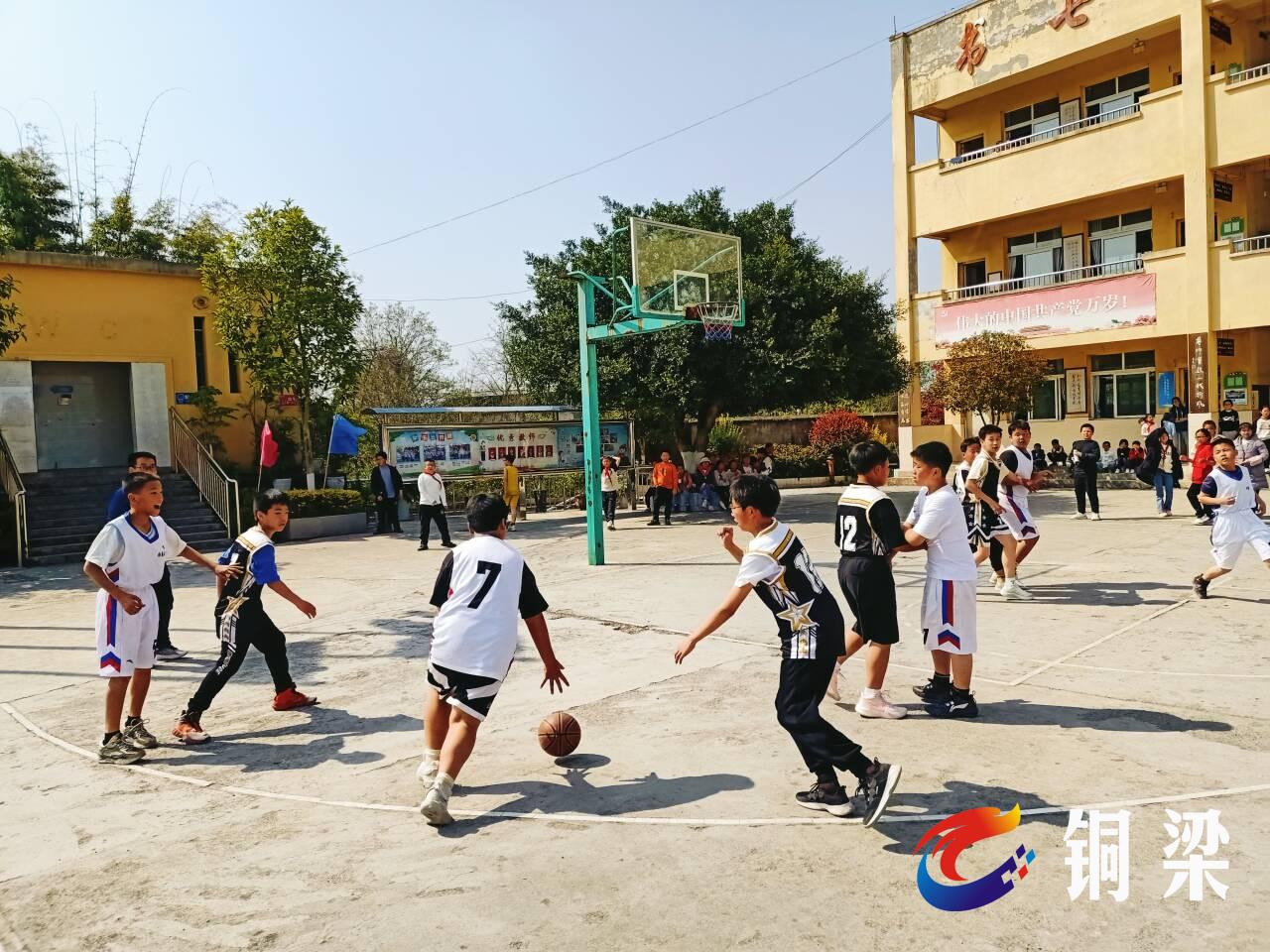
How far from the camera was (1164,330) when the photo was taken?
22375 millimetres

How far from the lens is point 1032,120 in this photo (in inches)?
1033

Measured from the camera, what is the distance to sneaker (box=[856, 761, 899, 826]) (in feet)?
14.1

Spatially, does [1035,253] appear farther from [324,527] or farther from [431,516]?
[324,527]

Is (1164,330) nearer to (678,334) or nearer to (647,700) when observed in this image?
(678,334)

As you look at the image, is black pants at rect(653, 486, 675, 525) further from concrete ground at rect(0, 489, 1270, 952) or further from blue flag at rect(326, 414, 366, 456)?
concrete ground at rect(0, 489, 1270, 952)

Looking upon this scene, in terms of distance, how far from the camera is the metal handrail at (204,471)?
18.7m

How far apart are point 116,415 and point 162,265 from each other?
11.3ft

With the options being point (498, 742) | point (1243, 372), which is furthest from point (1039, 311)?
point (498, 742)

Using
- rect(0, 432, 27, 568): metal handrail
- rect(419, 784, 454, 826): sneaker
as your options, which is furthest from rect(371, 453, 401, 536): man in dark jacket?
rect(419, 784, 454, 826): sneaker

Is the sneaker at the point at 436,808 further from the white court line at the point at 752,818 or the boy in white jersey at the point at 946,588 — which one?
the boy in white jersey at the point at 946,588

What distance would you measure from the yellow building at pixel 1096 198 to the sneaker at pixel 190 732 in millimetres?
22014

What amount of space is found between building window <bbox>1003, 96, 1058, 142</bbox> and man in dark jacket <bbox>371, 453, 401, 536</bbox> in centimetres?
1894

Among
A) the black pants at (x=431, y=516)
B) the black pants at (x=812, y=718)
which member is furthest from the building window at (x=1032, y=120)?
the black pants at (x=812, y=718)

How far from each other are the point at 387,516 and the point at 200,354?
6.27m
